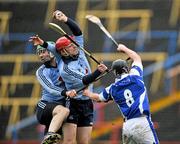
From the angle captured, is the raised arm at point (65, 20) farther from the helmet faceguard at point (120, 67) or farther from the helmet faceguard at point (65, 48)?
the helmet faceguard at point (120, 67)

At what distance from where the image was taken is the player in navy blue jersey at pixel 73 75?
8.55 metres

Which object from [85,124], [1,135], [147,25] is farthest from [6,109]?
[85,124]

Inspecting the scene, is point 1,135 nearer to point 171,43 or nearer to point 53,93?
point 171,43

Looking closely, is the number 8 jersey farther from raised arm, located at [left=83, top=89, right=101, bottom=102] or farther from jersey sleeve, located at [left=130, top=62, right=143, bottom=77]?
raised arm, located at [left=83, top=89, right=101, bottom=102]

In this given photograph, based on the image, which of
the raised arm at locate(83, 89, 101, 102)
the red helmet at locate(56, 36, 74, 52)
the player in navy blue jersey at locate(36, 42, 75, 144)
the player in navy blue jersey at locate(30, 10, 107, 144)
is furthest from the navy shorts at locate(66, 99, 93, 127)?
the red helmet at locate(56, 36, 74, 52)

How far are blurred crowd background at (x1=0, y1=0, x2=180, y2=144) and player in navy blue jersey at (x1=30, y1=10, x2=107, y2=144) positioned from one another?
5.06m

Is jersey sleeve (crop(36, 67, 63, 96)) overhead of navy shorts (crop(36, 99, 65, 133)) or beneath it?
overhead

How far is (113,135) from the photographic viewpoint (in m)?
13.8

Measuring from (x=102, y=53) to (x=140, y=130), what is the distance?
676cm

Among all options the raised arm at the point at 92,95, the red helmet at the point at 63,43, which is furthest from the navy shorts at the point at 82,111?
the red helmet at the point at 63,43

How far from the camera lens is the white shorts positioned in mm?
7883

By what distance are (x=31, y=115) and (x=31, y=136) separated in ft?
1.46

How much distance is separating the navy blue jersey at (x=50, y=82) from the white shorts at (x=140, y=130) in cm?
110

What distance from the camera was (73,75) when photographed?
8555 millimetres
